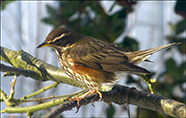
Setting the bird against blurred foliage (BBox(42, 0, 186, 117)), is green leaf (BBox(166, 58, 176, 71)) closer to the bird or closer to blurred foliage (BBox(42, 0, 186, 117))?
blurred foliage (BBox(42, 0, 186, 117))

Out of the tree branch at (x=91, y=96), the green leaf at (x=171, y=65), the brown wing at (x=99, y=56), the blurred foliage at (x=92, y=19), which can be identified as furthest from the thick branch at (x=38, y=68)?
the green leaf at (x=171, y=65)

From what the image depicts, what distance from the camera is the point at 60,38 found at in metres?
1.35

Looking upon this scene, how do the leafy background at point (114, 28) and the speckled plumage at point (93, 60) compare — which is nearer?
the speckled plumage at point (93, 60)

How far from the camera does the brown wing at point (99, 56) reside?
4.13 feet

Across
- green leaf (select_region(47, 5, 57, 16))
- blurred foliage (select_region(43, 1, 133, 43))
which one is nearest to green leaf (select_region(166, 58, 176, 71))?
blurred foliage (select_region(43, 1, 133, 43))

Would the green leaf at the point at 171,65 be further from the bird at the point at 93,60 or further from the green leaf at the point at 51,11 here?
the green leaf at the point at 51,11

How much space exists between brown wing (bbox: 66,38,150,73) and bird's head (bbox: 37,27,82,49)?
0.06 meters

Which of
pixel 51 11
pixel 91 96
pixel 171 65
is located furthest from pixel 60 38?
pixel 171 65

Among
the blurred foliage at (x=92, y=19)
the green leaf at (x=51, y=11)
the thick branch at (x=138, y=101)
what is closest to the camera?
the thick branch at (x=138, y=101)

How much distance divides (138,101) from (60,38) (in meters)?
0.60

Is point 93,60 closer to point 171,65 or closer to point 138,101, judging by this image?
point 138,101

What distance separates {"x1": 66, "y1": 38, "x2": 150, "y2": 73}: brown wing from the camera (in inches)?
49.6

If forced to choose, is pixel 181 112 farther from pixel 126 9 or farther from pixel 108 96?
pixel 126 9

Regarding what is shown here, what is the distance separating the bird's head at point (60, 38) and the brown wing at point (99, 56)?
0.06 meters
